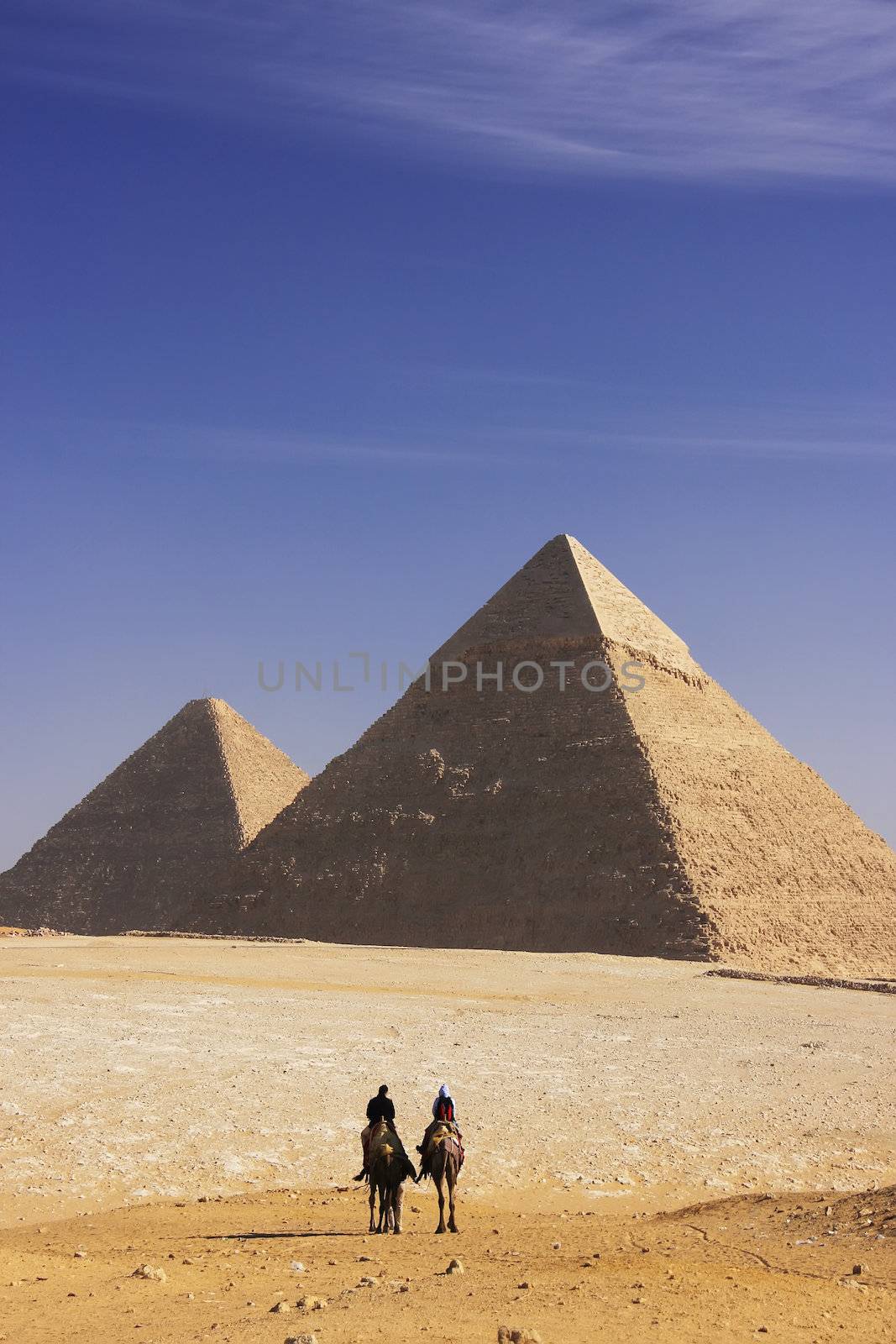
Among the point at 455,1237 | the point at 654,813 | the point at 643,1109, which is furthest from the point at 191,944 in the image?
the point at 455,1237

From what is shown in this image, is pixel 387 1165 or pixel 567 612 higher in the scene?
pixel 567 612

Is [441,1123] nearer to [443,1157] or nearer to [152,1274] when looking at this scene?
[443,1157]

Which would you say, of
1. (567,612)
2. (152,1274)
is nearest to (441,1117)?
(152,1274)

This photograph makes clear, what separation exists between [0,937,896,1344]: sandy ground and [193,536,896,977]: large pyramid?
13549 millimetres

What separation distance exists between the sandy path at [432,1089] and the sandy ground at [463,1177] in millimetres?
39

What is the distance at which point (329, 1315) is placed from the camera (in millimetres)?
6754

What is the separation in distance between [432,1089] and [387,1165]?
4544mm

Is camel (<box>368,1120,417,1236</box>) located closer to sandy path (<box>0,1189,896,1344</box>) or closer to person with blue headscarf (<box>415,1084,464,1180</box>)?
person with blue headscarf (<box>415,1084,464,1180</box>)

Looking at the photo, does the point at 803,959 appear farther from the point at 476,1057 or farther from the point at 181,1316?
the point at 181,1316

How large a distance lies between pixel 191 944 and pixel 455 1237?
26706mm

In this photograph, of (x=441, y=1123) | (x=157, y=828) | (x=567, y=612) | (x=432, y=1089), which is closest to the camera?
(x=441, y=1123)

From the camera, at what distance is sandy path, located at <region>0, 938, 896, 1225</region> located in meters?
10.1

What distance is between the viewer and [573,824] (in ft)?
115

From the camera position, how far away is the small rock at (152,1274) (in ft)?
24.1
